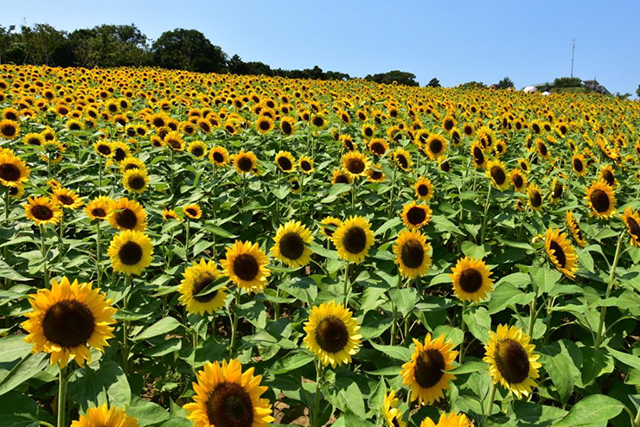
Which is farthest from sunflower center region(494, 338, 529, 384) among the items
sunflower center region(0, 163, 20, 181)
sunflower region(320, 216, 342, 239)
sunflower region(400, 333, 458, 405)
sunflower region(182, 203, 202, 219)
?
sunflower center region(0, 163, 20, 181)

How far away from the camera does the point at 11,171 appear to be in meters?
3.80

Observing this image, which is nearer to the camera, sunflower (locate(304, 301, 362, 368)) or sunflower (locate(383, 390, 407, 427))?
sunflower (locate(383, 390, 407, 427))

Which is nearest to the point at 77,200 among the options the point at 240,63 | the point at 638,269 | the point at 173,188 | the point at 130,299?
the point at 130,299

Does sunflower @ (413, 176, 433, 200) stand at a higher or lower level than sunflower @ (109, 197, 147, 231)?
higher

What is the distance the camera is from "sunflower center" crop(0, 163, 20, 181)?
12.3ft

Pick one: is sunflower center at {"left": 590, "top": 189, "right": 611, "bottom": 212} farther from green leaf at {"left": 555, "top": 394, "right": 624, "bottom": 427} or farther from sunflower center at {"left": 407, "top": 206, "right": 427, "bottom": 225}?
green leaf at {"left": 555, "top": 394, "right": 624, "bottom": 427}

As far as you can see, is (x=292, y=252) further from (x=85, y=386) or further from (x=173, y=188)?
(x=173, y=188)

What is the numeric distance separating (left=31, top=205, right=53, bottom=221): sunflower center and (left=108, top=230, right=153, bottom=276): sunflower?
0.91 m

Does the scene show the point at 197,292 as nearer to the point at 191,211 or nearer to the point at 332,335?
the point at 332,335

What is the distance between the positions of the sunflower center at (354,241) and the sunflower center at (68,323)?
5.44 ft

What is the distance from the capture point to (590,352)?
2.88 m

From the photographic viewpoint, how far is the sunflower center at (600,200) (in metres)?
3.95

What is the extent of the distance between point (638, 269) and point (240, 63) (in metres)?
45.8

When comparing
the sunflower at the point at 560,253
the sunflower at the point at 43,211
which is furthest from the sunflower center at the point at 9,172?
the sunflower at the point at 560,253
